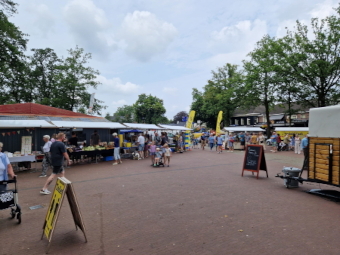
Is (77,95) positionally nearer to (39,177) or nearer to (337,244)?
(39,177)

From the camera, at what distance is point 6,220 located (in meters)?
4.95

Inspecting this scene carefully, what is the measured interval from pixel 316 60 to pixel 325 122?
19574 millimetres

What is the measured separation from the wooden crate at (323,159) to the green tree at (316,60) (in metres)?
18.7

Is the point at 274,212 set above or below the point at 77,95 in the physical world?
below

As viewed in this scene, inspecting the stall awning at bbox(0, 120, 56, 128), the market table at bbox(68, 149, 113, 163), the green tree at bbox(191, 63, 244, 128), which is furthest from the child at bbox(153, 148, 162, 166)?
the green tree at bbox(191, 63, 244, 128)

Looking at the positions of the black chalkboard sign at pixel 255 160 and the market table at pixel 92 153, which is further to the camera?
the market table at pixel 92 153

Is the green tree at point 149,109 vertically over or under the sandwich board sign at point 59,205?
over

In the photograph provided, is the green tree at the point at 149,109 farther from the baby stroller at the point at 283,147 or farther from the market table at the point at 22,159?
the market table at the point at 22,159

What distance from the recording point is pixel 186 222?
15.3 ft

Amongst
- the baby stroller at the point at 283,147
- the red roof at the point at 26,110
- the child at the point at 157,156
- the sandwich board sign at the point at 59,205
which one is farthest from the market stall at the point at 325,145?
the red roof at the point at 26,110

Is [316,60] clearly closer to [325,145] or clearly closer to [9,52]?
[325,145]

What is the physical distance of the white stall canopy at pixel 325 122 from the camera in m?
6.15

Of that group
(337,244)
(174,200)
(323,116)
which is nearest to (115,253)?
(174,200)

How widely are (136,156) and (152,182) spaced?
25.2ft
